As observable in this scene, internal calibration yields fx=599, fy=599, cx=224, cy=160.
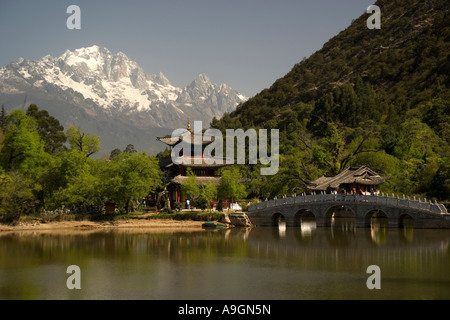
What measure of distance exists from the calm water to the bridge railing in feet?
7.22

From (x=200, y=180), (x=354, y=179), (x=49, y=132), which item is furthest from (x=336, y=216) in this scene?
(x=49, y=132)

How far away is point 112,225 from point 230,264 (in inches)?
1090

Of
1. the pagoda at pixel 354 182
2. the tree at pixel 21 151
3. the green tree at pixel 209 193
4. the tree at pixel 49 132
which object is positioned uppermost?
the tree at pixel 49 132

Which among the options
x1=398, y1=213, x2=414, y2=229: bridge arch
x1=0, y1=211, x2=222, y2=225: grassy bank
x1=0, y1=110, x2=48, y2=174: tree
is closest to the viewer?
x1=398, y1=213, x2=414, y2=229: bridge arch

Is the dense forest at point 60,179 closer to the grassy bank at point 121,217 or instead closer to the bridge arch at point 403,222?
the grassy bank at point 121,217

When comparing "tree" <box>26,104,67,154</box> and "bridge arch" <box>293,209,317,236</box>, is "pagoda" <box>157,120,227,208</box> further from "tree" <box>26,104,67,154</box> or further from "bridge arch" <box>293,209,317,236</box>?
"tree" <box>26,104,67,154</box>

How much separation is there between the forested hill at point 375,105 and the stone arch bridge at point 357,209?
642cm

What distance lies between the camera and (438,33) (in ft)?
395

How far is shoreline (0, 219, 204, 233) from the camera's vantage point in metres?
58.7

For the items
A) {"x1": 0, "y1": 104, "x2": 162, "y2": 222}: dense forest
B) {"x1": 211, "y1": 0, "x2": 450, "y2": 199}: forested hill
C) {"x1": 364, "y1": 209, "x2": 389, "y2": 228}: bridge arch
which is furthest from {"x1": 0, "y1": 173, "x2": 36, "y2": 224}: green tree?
{"x1": 364, "y1": 209, "x2": 389, "y2": 228}: bridge arch

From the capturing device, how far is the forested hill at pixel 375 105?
221 ft

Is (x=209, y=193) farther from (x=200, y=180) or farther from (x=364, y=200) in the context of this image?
(x=364, y=200)

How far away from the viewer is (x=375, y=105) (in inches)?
3834

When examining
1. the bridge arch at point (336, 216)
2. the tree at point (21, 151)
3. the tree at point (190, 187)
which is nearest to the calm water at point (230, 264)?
the bridge arch at point (336, 216)
